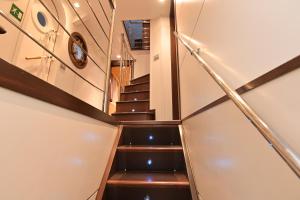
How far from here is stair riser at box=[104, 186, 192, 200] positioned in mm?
1259

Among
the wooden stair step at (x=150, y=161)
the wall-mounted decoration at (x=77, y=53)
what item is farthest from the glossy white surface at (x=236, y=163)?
the wall-mounted decoration at (x=77, y=53)

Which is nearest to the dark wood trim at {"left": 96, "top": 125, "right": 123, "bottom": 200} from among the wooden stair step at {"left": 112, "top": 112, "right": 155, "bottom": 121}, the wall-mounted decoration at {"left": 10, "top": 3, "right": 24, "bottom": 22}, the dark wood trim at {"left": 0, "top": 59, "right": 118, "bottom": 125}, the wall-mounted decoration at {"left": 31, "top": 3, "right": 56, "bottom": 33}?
the dark wood trim at {"left": 0, "top": 59, "right": 118, "bottom": 125}

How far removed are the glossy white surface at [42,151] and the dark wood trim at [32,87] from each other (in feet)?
0.07

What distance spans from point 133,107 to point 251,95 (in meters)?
2.58

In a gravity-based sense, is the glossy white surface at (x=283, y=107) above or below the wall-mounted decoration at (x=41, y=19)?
below

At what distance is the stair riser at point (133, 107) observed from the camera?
3.01 meters

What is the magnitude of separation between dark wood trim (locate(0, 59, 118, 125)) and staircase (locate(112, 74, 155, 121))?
5.54 ft

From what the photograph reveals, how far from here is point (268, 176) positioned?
48cm

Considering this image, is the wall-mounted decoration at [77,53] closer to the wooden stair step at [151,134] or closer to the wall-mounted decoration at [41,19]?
the wall-mounted decoration at [41,19]

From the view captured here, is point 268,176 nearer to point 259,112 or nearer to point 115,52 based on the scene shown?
point 259,112

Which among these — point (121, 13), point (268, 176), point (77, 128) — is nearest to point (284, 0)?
point (268, 176)

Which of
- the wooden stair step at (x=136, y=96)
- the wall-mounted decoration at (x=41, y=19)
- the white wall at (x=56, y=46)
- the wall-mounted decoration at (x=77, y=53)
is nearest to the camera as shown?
the white wall at (x=56, y=46)

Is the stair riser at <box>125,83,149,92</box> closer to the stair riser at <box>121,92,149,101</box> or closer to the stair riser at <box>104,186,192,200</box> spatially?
the stair riser at <box>121,92,149,101</box>

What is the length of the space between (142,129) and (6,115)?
1.48 metres
